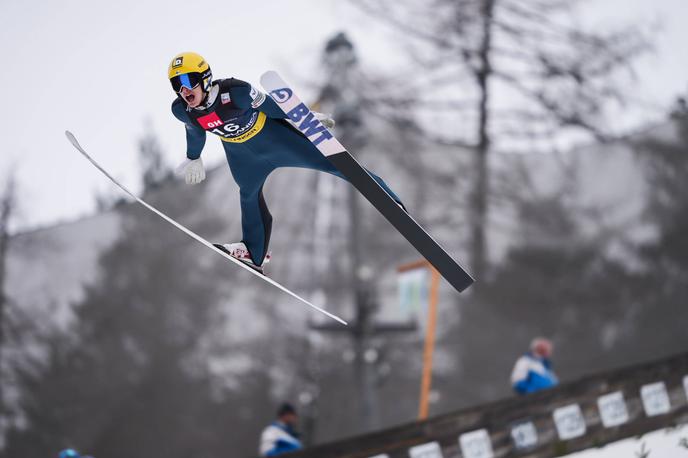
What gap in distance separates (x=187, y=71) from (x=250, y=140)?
493 millimetres

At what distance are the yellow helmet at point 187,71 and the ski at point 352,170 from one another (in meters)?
0.30

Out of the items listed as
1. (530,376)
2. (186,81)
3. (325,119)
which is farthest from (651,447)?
(186,81)

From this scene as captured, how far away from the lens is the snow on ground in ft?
15.8

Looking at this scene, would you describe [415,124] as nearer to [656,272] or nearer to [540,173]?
[540,173]

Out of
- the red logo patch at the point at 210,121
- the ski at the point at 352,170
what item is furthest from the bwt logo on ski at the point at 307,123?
the red logo patch at the point at 210,121

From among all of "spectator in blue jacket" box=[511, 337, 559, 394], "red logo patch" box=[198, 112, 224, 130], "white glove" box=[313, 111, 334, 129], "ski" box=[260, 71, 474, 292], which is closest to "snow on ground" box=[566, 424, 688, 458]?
"spectator in blue jacket" box=[511, 337, 559, 394]

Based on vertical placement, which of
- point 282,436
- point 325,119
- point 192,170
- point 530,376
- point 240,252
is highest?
point 325,119

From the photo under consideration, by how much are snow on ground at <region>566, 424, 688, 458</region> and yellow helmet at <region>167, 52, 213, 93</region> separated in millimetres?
3427

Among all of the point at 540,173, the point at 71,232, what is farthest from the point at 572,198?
the point at 71,232

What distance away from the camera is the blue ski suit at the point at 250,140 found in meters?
3.36

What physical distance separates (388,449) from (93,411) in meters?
9.44

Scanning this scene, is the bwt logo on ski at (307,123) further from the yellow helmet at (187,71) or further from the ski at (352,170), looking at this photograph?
the yellow helmet at (187,71)

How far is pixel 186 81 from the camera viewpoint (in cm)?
321

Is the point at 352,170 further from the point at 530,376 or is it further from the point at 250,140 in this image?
the point at 530,376
